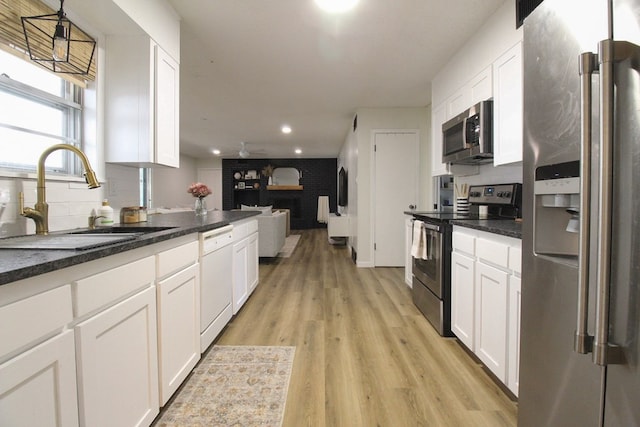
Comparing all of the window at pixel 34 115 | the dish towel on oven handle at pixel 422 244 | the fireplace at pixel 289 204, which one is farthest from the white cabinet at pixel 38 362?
the fireplace at pixel 289 204

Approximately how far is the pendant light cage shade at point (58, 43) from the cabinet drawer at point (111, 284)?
1100 millimetres

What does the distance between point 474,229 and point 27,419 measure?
2.13 m

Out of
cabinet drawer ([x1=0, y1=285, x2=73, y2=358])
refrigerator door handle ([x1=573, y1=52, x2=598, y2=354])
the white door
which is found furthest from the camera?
the white door

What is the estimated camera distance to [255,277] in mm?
3486

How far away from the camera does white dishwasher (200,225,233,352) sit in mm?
1969

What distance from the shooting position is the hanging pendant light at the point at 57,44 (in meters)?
1.44

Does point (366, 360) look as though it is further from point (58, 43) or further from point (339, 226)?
point (339, 226)

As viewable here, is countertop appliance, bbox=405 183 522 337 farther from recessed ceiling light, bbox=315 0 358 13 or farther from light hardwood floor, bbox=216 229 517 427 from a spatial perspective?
recessed ceiling light, bbox=315 0 358 13

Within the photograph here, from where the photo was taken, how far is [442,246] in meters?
2.38

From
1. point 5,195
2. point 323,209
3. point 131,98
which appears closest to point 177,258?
point 5,195

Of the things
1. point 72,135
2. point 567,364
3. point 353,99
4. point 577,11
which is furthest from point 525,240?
point 353,99

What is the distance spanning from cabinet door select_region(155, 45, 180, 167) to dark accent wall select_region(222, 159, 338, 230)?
8.15 meters

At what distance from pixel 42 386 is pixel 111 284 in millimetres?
339

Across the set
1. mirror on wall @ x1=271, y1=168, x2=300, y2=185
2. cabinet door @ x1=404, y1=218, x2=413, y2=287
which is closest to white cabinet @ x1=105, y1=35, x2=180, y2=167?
cabinet door @ x1=404, y1=218, x2=413, y2=287
